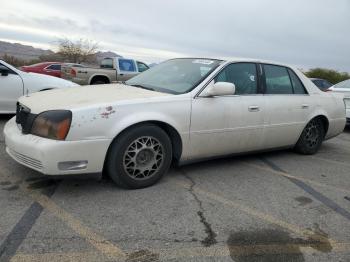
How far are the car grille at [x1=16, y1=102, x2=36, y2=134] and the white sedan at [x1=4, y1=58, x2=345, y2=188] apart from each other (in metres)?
0.01

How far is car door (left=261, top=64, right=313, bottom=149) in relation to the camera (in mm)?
5695

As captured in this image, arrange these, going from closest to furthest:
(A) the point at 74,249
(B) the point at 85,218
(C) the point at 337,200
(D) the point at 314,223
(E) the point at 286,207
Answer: (A) the point at 74,249, (B) the point at 85,218, (D) the point at 314,223, (E) the point at 286,207, (C) the point at 337,200

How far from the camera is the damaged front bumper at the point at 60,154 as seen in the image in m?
3.87

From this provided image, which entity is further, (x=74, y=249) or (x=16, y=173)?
(x=16, y=173)

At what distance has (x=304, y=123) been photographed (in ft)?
20.5

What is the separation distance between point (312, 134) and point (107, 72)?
39.5 ft

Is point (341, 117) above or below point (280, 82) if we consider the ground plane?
below

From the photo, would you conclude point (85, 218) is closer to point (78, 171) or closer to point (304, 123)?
point (78, 171)

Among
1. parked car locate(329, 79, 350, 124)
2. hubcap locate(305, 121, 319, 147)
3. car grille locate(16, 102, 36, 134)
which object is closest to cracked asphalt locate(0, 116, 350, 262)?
car grille locate(16, 102, 36, 134)

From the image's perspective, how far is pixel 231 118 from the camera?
5.10m

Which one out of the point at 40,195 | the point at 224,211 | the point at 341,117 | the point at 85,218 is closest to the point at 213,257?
the point at 224,211

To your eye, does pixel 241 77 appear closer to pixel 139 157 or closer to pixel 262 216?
pixel 139 157

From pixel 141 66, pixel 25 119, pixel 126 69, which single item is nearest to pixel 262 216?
pixel 25 119

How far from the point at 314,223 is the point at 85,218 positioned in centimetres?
211
